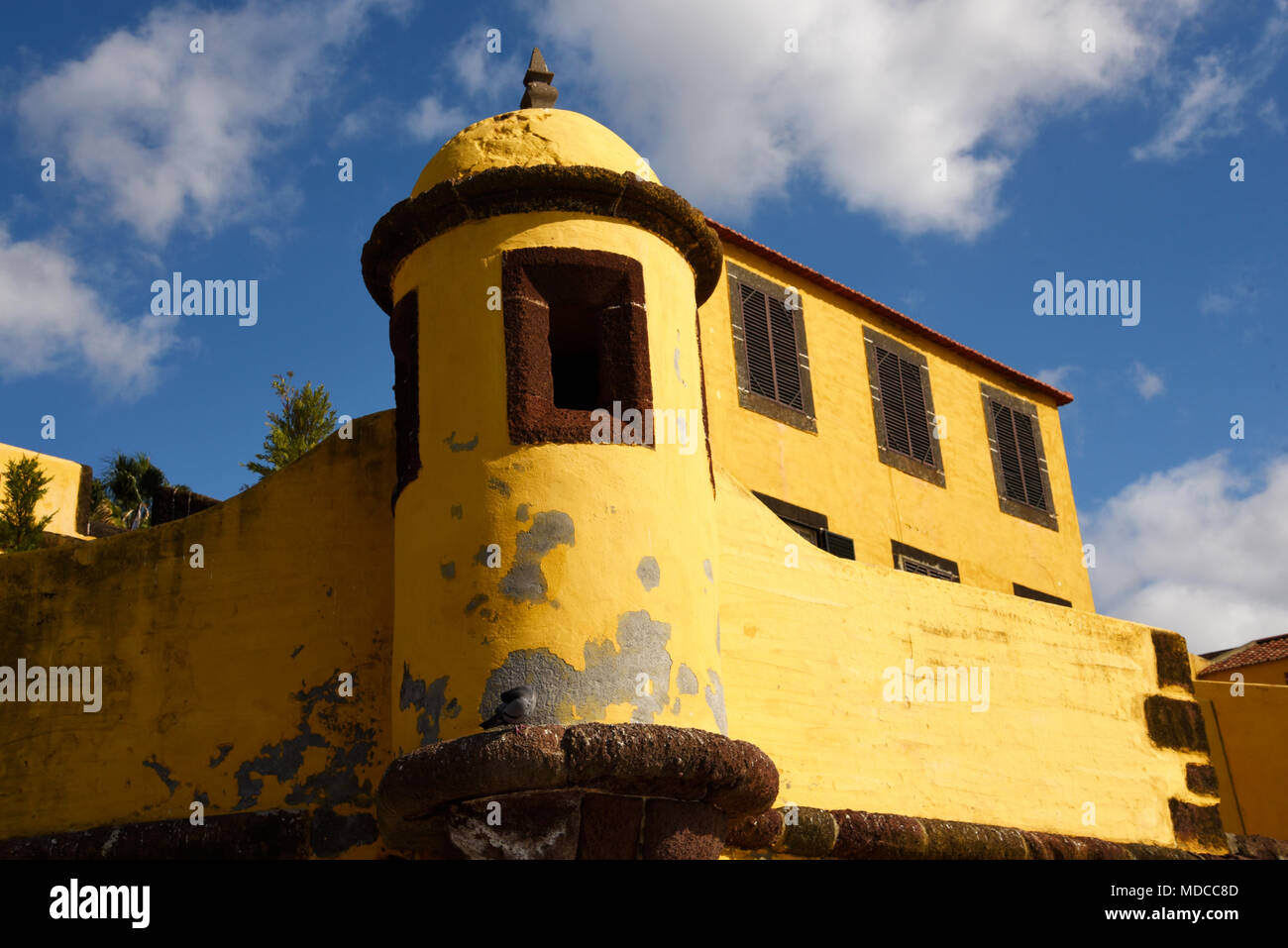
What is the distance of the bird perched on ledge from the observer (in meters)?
6.35

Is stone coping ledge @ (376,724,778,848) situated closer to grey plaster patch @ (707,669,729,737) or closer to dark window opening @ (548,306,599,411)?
grey plaster patch @ (707,669,729,737)

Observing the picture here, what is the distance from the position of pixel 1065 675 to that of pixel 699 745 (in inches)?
191

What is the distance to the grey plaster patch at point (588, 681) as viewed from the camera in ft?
21.2

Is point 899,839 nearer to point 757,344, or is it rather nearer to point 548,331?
point 548,331

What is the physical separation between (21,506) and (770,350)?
869cm

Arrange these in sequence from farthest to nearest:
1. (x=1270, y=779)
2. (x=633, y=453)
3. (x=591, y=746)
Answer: (x=1270, y=779) → (x=633, y=453) → (x=591, y=746)

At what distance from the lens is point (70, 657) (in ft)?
25.4

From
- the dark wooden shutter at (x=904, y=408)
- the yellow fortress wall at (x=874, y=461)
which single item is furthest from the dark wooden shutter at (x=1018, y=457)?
the dark wooden shutter at (x=904, y=408)

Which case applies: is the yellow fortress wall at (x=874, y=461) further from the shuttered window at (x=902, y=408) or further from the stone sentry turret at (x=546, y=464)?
the stone sentry turret at (x=546, y=464)

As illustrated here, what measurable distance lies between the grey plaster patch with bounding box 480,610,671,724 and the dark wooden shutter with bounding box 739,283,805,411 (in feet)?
21.5

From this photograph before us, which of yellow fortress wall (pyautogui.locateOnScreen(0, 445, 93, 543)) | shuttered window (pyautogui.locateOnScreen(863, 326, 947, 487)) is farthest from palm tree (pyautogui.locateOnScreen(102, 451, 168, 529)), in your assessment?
shuttered window (pyautogui.locateOnScreen(863, 326, 947, 487))
